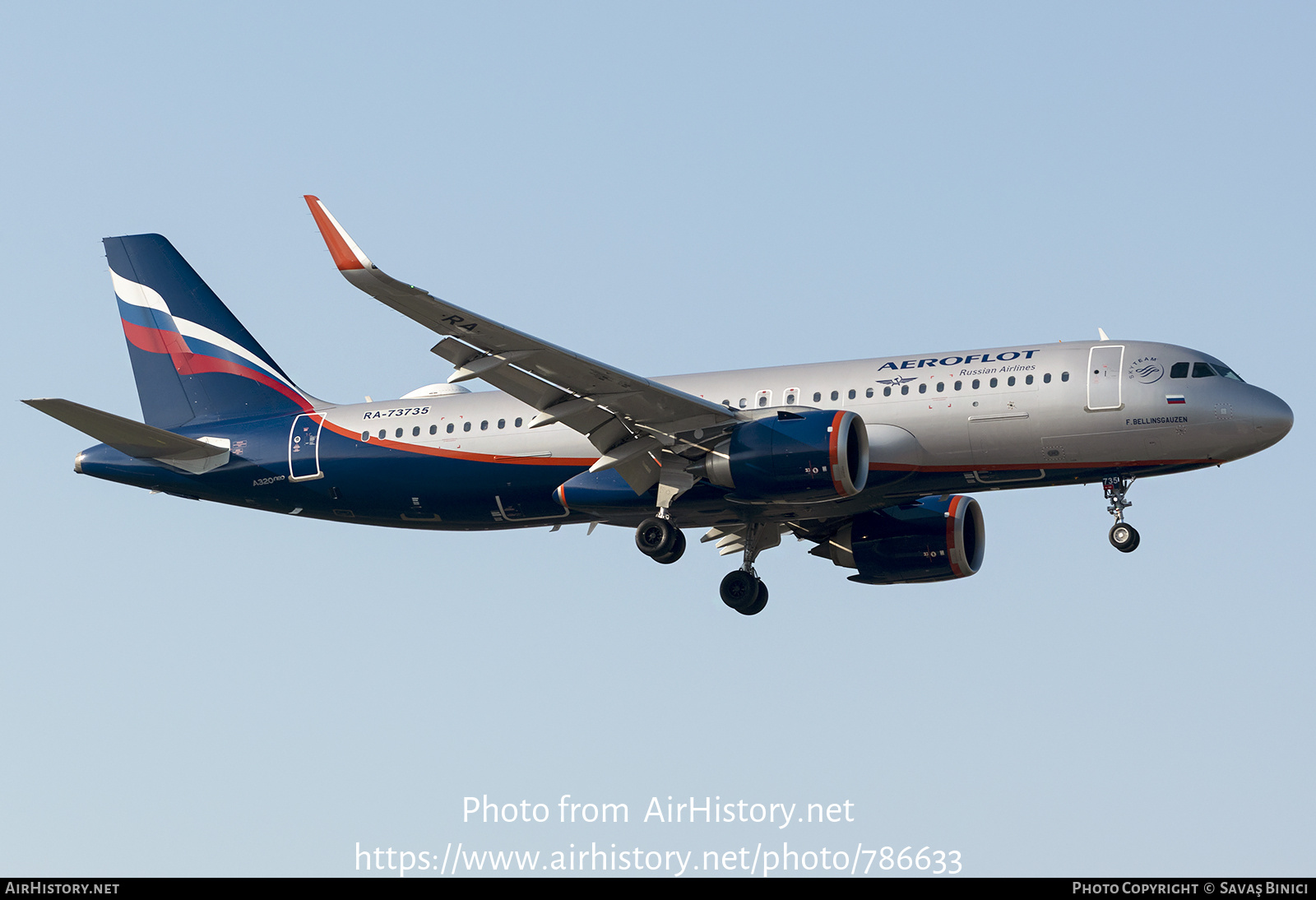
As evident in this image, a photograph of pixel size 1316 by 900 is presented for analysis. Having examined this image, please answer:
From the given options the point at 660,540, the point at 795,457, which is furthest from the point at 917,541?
the point at 795,457

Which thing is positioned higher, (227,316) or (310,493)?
(227,316)

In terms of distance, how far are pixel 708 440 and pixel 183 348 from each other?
52.5ft

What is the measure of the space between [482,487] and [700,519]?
5.12 meters

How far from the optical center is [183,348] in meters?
44.9

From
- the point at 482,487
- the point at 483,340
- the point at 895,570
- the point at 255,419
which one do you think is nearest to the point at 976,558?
the point at 895,570

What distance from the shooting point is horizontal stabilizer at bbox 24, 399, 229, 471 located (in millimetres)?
38938

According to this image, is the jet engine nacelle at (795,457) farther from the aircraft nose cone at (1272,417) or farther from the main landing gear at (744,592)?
the aircraft nose cone at (1272,417)

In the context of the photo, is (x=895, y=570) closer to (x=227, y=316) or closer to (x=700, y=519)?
(x=700, y=519)

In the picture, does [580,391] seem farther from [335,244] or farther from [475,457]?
[335,244]

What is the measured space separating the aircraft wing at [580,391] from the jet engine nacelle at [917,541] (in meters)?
6.51

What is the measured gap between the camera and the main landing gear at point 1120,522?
37.1 metres

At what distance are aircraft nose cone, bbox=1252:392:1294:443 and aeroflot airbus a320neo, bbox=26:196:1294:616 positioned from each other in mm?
58
